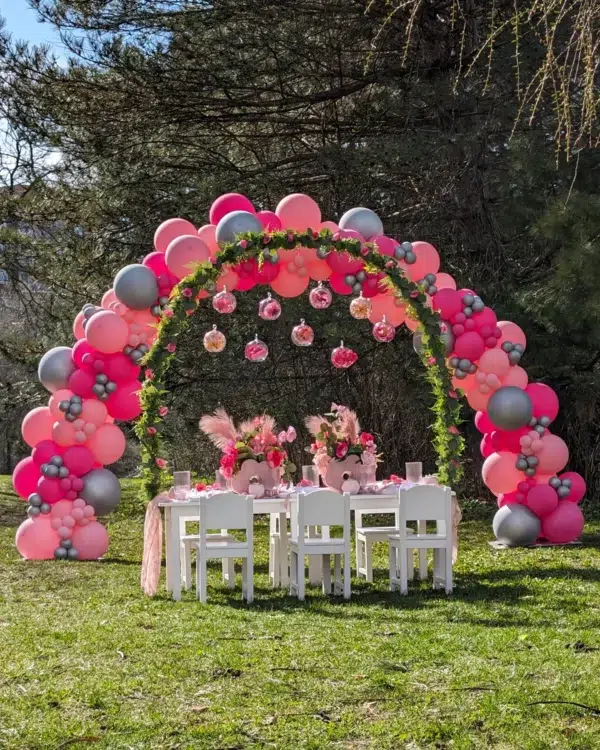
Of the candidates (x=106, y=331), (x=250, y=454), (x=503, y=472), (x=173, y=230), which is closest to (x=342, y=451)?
(x=250, y=454)

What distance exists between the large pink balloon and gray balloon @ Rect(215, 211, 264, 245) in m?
3.32

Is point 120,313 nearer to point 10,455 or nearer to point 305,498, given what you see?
point 305,498

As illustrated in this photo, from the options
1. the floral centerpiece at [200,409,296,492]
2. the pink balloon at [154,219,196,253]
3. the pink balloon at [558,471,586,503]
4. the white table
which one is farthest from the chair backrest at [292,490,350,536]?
the pink balloon at [558,471,586,503]

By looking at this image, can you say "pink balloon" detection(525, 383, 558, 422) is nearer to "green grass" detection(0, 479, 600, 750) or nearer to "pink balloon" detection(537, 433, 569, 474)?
"pink balloon" detection(537, 433, 569, 474)

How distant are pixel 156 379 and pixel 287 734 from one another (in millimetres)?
4290

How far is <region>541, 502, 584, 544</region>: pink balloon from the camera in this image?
9.85 meters

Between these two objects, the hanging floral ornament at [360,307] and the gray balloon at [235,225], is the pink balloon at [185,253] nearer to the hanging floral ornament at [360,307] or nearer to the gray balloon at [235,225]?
the gray balloon at [235,225]

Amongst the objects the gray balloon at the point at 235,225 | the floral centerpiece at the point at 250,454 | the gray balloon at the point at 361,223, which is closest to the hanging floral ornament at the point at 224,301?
the gray balloon at the point at 235,225

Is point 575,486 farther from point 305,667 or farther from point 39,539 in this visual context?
point 305,667

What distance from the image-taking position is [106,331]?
9.16 m

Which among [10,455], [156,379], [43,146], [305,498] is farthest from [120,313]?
[10,455]

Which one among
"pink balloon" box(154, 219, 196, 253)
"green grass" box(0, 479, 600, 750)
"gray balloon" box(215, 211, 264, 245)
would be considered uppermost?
"pink balloon" box(154, 219, 196, 253)

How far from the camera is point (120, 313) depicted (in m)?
9.39

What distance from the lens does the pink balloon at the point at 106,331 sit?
916 centimetres
